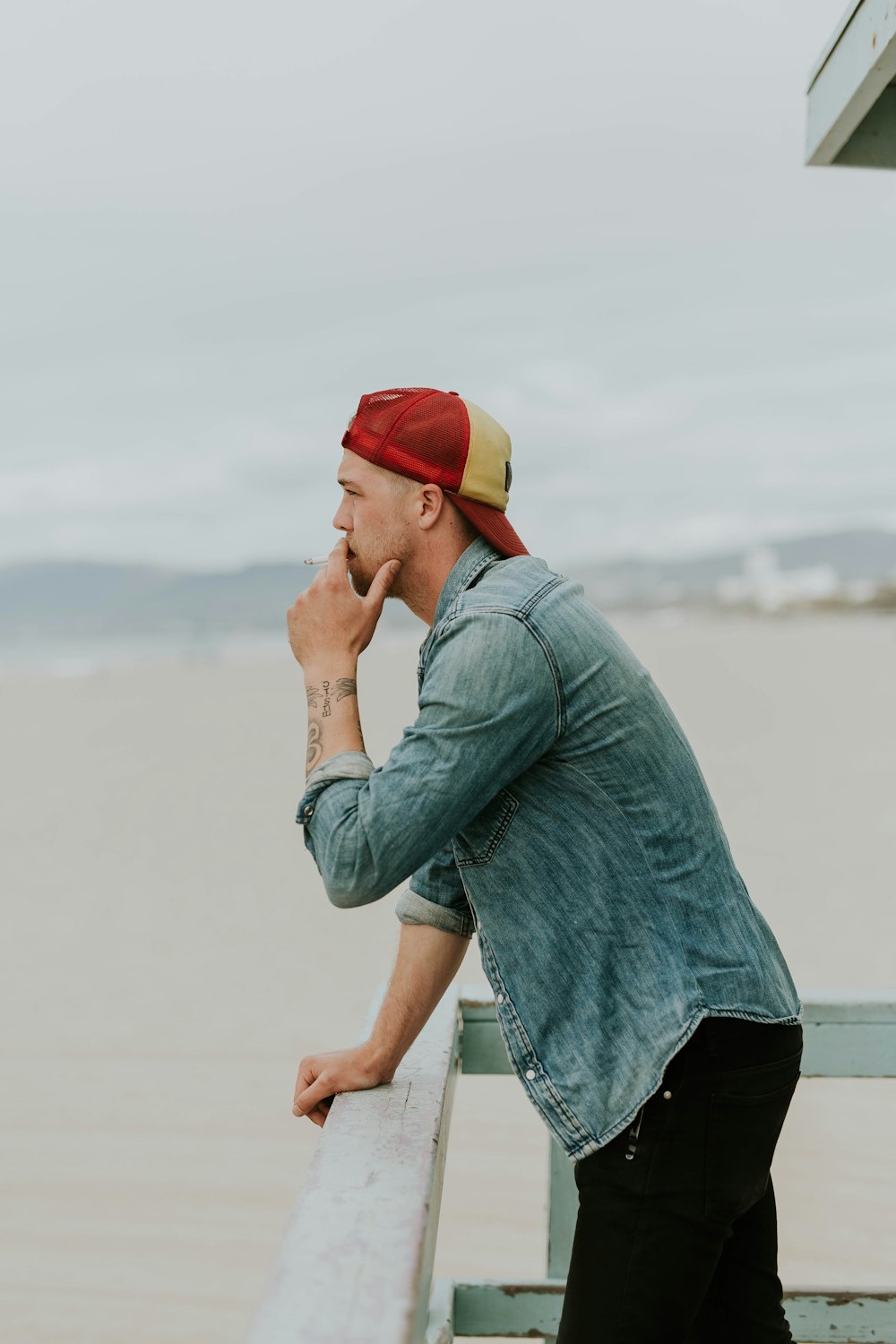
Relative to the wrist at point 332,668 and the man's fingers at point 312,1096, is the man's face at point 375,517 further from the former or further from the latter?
the man's fingers at point 312,1096

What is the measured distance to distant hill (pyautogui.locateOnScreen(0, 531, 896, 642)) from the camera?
156ft

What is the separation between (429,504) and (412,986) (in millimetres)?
681

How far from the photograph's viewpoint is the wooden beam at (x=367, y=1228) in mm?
969

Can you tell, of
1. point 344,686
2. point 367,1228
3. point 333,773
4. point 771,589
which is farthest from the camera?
point 771,589

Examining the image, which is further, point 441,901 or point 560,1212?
point 560,1212

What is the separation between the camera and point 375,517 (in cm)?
176

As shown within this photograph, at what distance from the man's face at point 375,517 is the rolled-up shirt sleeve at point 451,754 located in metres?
0.30

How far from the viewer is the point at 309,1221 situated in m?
1.15

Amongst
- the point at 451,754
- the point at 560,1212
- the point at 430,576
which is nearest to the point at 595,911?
the point at 451,754

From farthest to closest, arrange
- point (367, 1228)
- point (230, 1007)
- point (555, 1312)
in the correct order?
1. point (230, 1007)
2. point (555, 1312)
3. point (367, 1228)

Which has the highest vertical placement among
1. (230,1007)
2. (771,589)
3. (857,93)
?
(857,93)

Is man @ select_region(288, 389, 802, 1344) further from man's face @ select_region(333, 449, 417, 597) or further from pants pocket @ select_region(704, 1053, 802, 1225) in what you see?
man's face @ select_region(333, 449, 417, 597)

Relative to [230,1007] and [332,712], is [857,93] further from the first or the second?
[230,1007]

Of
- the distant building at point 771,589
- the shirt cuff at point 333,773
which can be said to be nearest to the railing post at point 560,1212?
the shirt cuff at point 333,773
